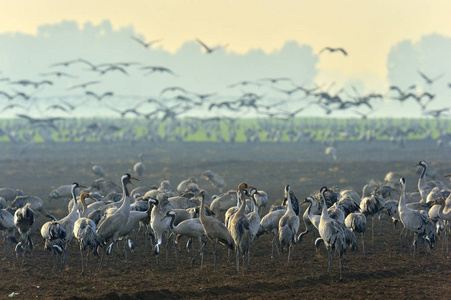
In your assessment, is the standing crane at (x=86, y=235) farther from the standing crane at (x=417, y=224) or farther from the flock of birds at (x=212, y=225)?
the standing crane at (x=417, y=224)

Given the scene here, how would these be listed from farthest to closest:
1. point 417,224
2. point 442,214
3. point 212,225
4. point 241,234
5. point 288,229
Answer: point 442,214
point 417,224
point 288,229
point 212,225
point 241,234

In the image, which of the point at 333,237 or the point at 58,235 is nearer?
the point at 333,237

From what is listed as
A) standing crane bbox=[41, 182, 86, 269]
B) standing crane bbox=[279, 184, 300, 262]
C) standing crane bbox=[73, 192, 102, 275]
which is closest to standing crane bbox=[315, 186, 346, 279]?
standing crane bbox=[279, 184, 300, 262]

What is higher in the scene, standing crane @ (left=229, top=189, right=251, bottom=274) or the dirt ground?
standing crane @ (left=229, top=189, right=251, bottom=274)

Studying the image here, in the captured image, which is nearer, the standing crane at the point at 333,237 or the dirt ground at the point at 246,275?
the dirt ground at the point at 246,275

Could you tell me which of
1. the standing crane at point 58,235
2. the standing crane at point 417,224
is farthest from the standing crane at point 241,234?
the standing crane at point 417,224

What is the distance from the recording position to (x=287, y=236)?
16859 mm

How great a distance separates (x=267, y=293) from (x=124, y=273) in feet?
14.3

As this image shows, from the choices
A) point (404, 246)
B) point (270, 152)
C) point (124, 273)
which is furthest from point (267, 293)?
point (270, 152)

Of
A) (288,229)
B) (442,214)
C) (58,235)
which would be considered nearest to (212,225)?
(288,229)

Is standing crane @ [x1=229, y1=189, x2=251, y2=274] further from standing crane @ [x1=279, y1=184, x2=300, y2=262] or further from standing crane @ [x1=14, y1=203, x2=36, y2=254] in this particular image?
standing crane @ [x1=14, y1=203, x2=36, y2=254]

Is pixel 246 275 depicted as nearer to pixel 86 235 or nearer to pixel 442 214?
pixel 86 235

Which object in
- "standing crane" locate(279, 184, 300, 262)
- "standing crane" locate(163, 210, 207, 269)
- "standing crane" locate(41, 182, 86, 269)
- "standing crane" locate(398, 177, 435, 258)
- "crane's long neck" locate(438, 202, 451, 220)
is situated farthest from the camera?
"crane's long neck" locate(438, 202, 451, 220)

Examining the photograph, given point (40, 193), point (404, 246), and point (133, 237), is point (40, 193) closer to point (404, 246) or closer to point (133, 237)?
point (133, 237)
